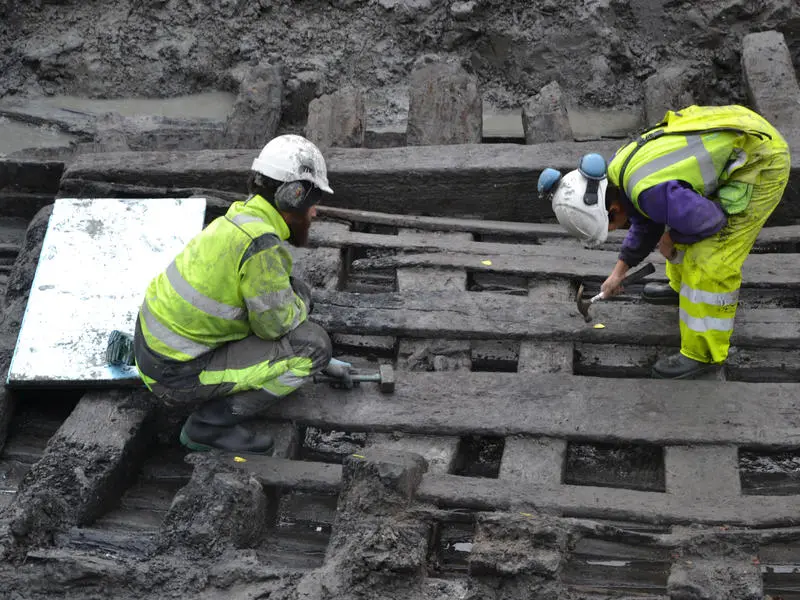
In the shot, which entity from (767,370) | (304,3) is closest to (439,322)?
(767,370)

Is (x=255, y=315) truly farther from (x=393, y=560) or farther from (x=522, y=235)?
(x=522, y=235)

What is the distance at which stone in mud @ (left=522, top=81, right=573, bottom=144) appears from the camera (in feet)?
18.3

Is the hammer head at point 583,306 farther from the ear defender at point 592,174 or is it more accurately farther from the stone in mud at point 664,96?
the stone in mud at point 664,96

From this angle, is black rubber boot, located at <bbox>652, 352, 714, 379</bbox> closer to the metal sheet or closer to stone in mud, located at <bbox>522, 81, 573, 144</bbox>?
stone in mud, located at <bbox>522, 81, 573, 144</bbox>

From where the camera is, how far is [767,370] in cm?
415

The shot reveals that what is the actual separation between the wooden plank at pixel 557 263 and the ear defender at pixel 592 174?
754 mm

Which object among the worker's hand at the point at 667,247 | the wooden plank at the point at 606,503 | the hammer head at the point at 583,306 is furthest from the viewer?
the hammer head at the point at 583,306

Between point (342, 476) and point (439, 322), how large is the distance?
3.55ft

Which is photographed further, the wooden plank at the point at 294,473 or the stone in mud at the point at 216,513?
the wooden plank at the point at 294,473

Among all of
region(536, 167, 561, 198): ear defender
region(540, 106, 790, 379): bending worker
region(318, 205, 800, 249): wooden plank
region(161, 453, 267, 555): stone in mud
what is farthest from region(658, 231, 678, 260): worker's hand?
region(161, 453, 267, 555): stone in mud

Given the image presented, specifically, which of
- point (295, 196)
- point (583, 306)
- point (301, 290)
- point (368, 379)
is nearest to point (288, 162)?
point (295, 196)

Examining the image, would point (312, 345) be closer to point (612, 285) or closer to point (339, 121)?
point (612, 285)

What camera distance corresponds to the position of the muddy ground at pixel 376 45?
745 cm

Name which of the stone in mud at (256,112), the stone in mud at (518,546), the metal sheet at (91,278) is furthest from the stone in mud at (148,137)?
the stone in mud at (518,546)
